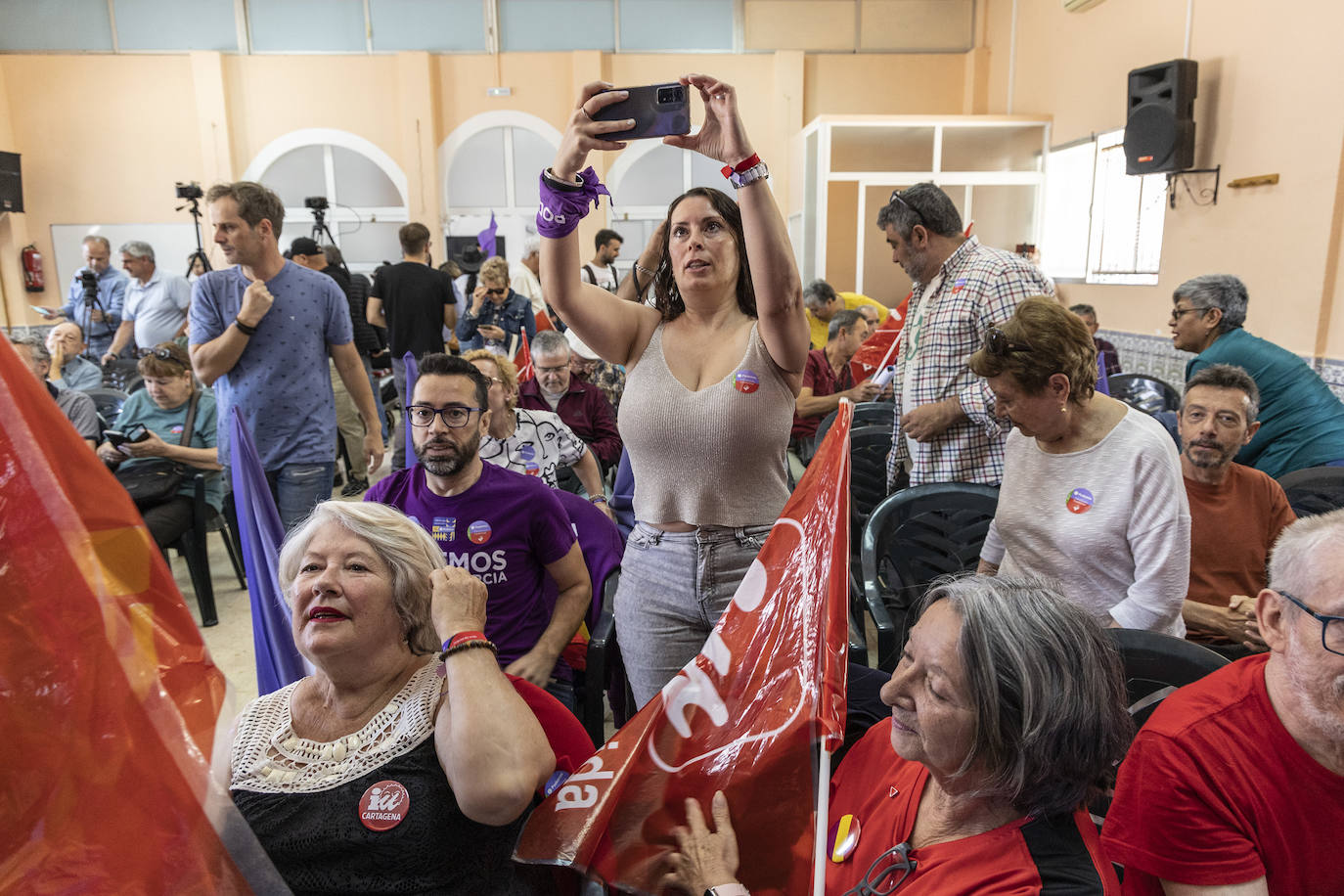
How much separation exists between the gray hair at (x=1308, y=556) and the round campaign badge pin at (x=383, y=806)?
3.82 feet

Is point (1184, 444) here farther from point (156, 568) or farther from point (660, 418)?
point (156, 568)

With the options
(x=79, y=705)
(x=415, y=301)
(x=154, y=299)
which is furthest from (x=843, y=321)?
(x=154, y=299)

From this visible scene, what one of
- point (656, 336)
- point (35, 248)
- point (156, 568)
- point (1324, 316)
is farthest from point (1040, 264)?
point (35, 248)

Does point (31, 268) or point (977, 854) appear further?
point (31, 268)

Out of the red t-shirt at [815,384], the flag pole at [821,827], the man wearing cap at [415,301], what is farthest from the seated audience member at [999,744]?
the man wearing cap at [415,301]

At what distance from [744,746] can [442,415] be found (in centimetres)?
126

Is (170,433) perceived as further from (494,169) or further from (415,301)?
(494,169)

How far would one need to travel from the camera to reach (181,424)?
403 centimetres

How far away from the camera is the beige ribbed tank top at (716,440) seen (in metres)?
1.57

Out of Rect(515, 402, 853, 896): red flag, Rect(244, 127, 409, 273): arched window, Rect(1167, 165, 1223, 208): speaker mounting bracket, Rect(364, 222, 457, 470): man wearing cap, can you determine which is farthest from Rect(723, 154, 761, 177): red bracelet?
Rect(244, 127, 409, 273): arched window

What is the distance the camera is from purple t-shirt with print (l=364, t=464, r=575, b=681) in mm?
2068

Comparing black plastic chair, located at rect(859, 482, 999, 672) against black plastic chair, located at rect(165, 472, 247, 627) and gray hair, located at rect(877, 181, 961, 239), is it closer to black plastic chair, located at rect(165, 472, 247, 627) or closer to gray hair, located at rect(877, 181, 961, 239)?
gray hair, located at rect(877, 181, 961, 239)

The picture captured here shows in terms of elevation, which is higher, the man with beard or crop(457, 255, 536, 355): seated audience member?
crop(457, 255, 536, 355): seated audience member

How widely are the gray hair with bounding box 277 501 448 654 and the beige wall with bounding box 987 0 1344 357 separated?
5813mm
